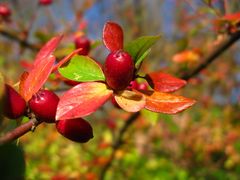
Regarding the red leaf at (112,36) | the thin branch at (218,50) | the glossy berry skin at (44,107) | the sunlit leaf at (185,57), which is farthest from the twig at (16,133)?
the sunlit leaf at (185,57)

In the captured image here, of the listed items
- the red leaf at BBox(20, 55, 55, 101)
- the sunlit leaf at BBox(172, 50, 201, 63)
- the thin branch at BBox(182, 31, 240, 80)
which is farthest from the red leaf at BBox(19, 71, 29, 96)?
the sunlit leaf at BBox(172, 50, 201, 63)

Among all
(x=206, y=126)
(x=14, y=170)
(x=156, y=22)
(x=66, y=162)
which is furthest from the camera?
(x=156, y=22)

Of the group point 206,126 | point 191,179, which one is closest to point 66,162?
point 191,179

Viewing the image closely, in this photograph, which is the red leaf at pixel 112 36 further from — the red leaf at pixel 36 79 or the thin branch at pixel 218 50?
the thin branch at pixel 218 50

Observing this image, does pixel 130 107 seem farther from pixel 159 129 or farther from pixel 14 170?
pixel 159 129

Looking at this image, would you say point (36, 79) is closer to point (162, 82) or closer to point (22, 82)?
point (22, 82)

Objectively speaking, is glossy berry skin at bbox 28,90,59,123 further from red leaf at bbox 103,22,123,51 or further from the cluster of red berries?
red leaf at bbox 103,22,123,51
